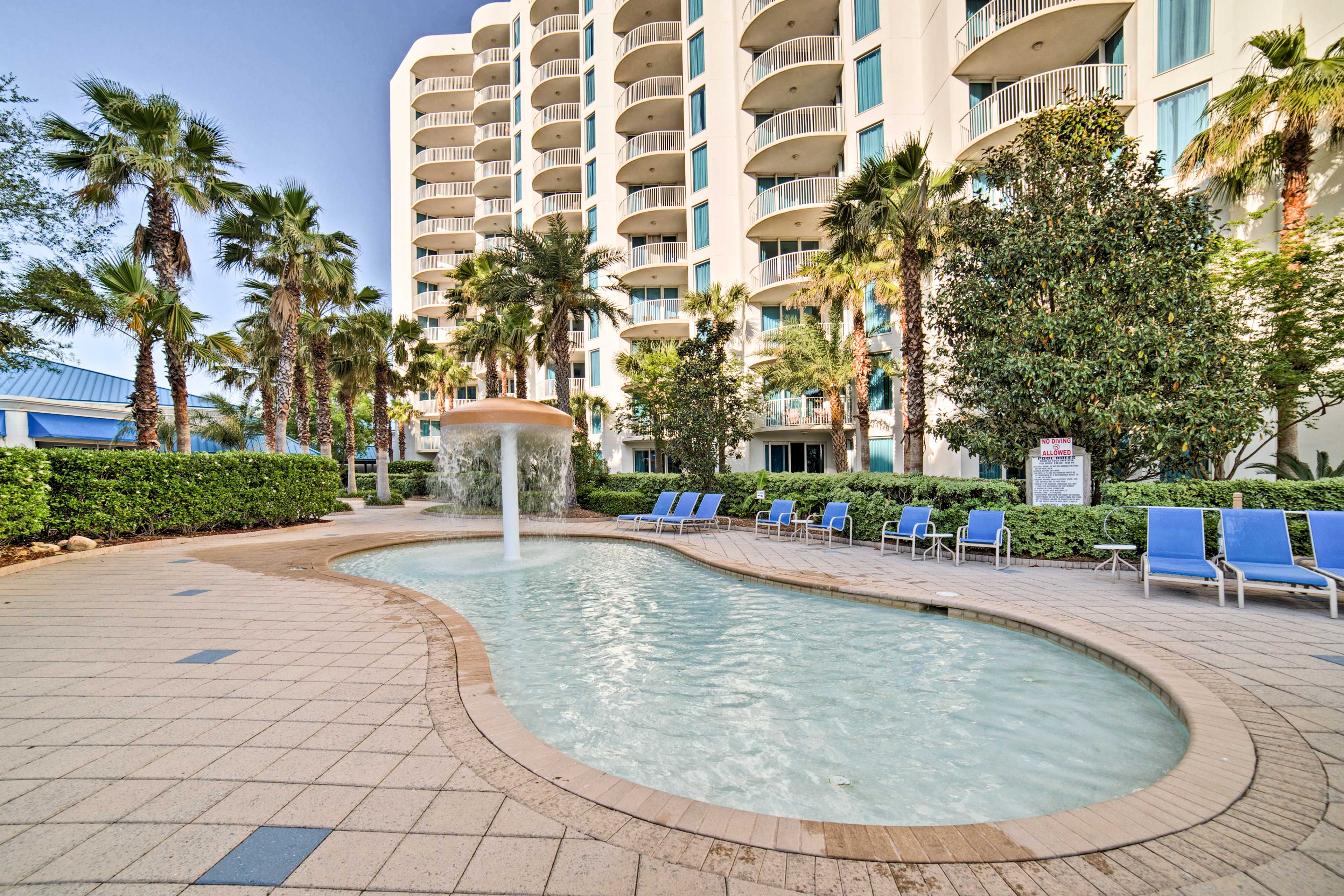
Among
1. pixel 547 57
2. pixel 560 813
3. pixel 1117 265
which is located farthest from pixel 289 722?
pixel 547 57

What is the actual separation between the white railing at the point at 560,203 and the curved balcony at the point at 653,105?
4712 mm

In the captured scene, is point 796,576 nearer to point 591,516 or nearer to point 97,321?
point 591,516

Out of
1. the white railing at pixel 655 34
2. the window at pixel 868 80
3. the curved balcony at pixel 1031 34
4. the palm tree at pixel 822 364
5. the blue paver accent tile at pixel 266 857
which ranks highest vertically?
the white railing at pixel 655 34

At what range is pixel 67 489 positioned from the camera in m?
11.4

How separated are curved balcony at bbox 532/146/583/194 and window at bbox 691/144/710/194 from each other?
856cm

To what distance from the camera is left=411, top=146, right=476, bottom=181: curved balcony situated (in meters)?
40.8

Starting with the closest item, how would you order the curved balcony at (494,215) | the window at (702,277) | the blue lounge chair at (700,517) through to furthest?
the blue lounge chair at (700,517) → the window at (702,277) → the curved balcony at (494,215)

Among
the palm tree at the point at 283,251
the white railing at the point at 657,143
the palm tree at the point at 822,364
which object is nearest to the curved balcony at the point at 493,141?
the white railing at the point at 657,143

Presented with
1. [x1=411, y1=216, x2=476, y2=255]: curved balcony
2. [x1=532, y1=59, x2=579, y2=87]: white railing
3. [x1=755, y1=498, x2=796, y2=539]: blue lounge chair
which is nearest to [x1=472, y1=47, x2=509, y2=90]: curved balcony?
[x1=532, y1=59, x2=579, y2=87]: white railing

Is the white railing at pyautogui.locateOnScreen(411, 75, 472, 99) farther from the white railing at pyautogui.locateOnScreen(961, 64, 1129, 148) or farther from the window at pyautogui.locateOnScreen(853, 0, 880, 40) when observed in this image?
the white railing at pyautogui.locateOnScreen(961, 64, 1129, 148)

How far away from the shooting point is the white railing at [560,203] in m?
32.2

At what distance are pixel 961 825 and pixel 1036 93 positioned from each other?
2075 cm

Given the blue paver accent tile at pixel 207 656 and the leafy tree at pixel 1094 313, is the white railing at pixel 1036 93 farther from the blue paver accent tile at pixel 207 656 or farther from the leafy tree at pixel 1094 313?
the blue paver accent tile at pixel 207 656

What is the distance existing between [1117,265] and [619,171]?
2369 centimetres
